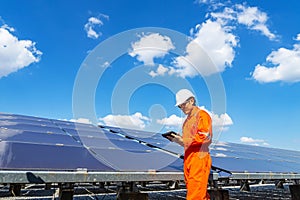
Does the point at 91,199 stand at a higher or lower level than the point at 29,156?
lower

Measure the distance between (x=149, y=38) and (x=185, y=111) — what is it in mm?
1390

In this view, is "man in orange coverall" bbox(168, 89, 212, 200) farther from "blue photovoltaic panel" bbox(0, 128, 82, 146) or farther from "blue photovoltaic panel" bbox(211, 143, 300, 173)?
"blue photovoltaic panel" bbox(0, 128, 82, 146)

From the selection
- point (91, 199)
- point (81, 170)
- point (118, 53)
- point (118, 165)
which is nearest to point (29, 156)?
point (81, 170)

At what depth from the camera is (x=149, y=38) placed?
4.75 metres

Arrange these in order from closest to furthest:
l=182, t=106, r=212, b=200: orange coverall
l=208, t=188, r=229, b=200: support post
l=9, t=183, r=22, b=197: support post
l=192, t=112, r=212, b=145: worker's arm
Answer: l=182, t=106, r=212, b=200: orange coverall → l=192, t=112, r=212, b=145: worker's arm → l=208, t=188, r=229, b=200: support post → l=9, t=183, r=22, b=197: support post

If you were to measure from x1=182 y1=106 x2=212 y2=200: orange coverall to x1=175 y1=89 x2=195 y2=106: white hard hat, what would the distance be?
0.34 meters

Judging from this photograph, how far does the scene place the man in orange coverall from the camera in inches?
139

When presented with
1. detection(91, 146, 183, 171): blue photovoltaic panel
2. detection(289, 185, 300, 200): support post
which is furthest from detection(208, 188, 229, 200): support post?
detection(289, 185, 300, 200): support post

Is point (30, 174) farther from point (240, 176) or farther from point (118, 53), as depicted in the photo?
point (240, 176)

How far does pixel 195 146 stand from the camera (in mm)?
3756

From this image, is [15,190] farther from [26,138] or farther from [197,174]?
[197,174]

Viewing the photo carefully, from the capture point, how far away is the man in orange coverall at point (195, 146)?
3.52 m

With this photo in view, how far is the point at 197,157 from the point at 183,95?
1.12m

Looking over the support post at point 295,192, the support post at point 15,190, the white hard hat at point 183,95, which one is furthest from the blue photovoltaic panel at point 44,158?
the support post at point 295,192
